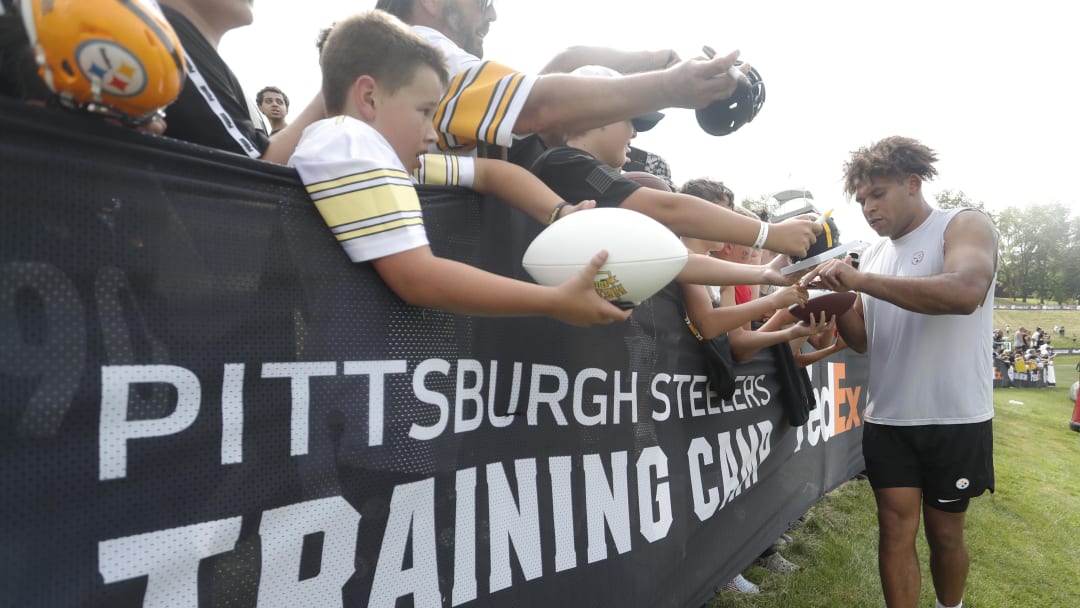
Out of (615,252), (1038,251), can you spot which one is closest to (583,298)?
(615,252)

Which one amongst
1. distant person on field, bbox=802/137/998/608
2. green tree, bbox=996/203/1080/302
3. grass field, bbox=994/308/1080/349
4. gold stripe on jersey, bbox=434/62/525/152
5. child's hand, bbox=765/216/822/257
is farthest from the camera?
green tree, bbox=996/203/1080/302

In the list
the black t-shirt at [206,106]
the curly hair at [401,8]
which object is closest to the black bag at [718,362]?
the curly hair at [401,8]

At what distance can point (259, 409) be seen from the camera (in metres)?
1.31

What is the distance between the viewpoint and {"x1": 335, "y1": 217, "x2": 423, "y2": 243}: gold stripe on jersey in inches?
54.7

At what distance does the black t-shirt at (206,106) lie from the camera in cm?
150

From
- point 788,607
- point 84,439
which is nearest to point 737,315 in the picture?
point 788,607

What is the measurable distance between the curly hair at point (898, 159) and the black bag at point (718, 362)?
1323 mm

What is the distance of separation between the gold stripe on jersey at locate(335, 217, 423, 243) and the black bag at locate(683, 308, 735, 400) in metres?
1.81

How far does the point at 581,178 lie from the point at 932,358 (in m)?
2.35

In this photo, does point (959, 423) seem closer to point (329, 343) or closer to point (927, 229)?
point (927, 229)

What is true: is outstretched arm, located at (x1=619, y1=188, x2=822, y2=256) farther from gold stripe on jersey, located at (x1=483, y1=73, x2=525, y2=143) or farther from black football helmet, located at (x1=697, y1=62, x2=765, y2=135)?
gold stripe on jersey, located at (x1=483, y1=73, x2=525, y2=143)

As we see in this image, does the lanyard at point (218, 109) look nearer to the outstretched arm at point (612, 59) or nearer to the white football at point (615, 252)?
the white football at point (615, 252)

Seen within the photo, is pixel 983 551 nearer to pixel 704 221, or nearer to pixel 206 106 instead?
pixel 704 221

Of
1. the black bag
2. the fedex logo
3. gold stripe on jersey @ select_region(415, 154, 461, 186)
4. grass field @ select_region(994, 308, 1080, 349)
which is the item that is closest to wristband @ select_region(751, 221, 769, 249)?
the black bag
